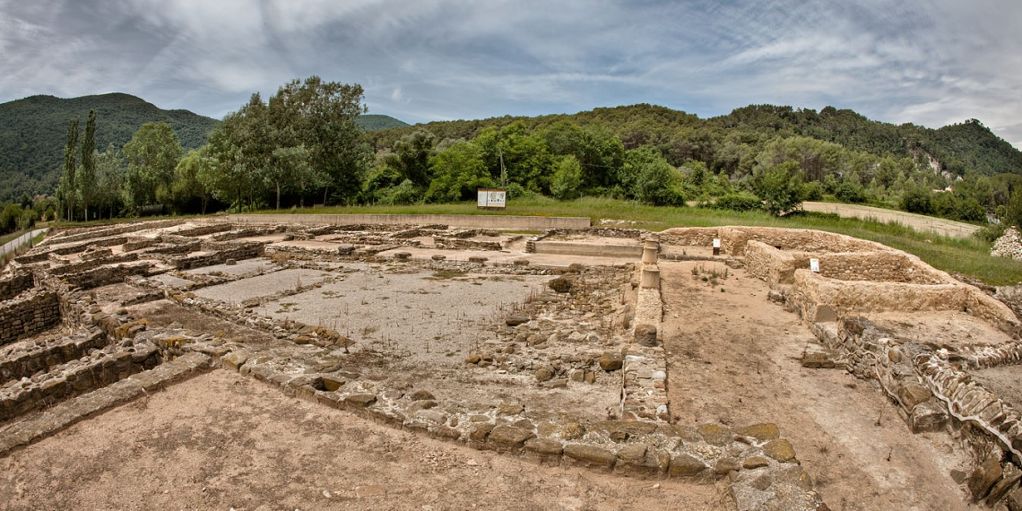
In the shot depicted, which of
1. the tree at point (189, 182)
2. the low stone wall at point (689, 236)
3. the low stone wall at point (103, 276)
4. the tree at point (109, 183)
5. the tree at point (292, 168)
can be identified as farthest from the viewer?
the tree at point (189, 182)

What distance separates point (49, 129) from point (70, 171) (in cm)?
9302

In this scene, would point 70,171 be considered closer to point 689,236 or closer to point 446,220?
point 446,220

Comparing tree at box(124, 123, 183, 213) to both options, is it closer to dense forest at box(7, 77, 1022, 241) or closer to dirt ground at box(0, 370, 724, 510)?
dense forest at box(7, 77, 1022, 241)

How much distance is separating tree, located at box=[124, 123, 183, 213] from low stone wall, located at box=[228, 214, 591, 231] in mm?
18148

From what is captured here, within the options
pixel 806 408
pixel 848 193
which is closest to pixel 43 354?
pixel 806 408

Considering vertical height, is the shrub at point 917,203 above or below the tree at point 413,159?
below

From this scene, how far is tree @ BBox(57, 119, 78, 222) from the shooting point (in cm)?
3881

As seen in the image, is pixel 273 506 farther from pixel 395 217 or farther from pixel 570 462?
pixel 395 217

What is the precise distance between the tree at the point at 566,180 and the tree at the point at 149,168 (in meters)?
35.6

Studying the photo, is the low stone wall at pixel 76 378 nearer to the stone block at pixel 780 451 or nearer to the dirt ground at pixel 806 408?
the dirt ground at pixel 806 408

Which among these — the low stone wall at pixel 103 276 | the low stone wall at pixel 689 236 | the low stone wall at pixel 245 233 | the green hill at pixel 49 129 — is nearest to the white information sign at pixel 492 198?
the low stone wall at pixel 245 233

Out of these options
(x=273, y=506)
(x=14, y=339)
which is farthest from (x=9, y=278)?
(x=273, y=506)

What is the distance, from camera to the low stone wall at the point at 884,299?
8.73 m

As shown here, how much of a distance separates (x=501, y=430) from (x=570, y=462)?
727 millimetres
